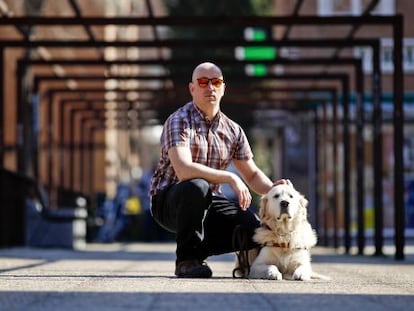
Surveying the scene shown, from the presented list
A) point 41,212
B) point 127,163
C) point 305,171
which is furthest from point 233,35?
point 127,163

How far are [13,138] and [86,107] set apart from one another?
4.87 metres

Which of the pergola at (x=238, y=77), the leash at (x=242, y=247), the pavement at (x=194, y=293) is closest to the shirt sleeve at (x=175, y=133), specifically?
the leash at (x=242, y=247)

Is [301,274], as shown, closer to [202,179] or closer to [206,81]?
[202,179]

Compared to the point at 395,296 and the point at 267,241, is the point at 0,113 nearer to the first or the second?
the point at 267,241

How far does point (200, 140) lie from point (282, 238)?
3.03 feet

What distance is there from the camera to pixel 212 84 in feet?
29.5

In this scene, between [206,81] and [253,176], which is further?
[253,176]

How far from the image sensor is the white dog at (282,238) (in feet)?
28.6

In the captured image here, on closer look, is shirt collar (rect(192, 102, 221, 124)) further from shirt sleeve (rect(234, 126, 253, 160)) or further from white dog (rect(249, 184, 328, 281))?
white dog (rect(249, 184, 328, 281))

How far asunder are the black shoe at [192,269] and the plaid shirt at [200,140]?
59 centimetres

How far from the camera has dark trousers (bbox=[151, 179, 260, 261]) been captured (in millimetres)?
8789

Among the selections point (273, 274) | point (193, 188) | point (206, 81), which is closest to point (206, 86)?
point (206, 81)

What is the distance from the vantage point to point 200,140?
901 cm

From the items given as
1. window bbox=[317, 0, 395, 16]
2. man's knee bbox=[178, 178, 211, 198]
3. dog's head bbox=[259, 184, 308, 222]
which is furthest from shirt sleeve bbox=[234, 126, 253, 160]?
window bbox=[317, 0, 395, 16]
